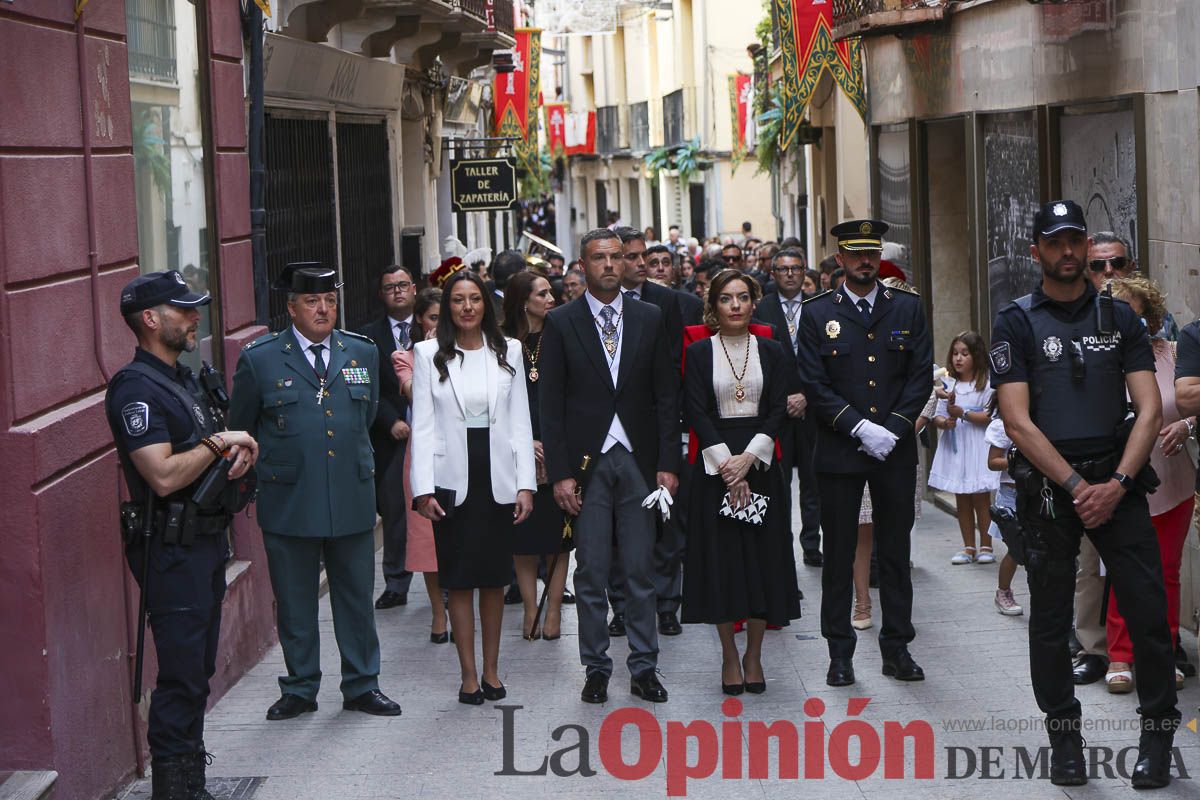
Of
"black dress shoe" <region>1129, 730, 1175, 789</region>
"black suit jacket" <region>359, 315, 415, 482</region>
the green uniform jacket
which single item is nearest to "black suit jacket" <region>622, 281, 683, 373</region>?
"black suit jacket" <region>359, 315, 415, 482</region>

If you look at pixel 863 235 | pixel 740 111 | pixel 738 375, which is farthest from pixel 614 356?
pixel 740 111

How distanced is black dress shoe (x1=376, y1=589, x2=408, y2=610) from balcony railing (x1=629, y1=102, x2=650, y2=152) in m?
43.2

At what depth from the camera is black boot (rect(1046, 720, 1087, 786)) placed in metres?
6.37

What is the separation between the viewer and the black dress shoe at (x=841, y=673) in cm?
810

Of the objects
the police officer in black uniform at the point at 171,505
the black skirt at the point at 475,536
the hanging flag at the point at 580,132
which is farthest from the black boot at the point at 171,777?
the hanging flag at the point at 580,132

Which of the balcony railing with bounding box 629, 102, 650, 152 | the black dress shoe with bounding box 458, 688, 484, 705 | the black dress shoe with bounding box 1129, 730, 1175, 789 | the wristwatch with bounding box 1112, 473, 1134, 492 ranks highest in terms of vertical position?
the balcony railing with bounding box 629, 102, 650, 152

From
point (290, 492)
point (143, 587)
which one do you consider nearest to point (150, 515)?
point (143, 587)

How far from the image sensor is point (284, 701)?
26.0ft

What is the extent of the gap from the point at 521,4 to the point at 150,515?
29.3 m

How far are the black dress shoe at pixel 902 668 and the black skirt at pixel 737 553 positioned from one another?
527mm

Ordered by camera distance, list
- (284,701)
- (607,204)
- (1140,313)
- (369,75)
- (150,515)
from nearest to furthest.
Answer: (150,515) → (1140,313) → (284,701) → (369,75) → (607,204)

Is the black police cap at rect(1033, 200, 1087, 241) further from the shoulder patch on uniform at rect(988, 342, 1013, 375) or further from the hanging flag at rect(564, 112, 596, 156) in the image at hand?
the hanging flag at rect(564, 112, 596, 156)

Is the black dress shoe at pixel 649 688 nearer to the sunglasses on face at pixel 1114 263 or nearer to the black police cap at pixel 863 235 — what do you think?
the black police cap at pixel 863 235

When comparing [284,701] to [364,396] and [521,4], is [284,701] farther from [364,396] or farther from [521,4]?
[521,4]
